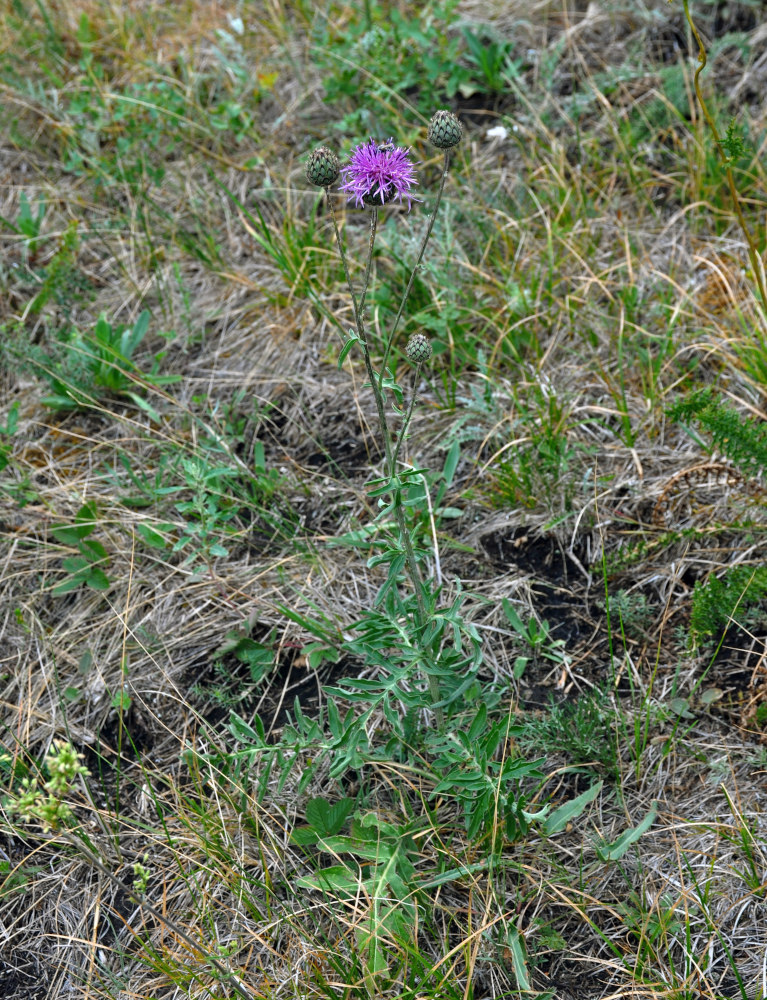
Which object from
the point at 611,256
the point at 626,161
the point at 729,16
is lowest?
the point at 611,256

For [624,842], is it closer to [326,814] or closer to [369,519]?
[326,814]

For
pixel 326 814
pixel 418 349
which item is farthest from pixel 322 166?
pixel 326 814

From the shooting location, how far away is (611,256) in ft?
9.97

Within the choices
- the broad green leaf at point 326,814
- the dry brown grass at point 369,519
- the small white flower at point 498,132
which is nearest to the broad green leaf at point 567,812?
the dry brown grass at point 369,519

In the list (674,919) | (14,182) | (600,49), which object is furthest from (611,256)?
(14,182)

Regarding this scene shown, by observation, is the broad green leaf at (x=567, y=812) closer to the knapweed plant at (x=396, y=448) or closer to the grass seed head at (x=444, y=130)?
the knapweed plant at (x=396, y=448)

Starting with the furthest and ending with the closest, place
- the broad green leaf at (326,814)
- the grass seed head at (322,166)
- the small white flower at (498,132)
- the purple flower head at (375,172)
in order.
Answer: the small white flower at (498,132) < the broad green leaf at (326,814) < the purple flower head at (375,172) < the grass seed head at (322,166)

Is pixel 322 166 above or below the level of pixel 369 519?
above

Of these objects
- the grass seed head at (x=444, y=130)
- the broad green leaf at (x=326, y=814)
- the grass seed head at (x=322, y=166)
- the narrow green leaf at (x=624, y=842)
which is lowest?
the broad green leaf at (x=326, y=814)

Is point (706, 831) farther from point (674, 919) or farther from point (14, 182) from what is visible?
point (14, 182)

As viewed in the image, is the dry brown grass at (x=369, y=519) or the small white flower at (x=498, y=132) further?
the small white flower at (x=498, y=132)

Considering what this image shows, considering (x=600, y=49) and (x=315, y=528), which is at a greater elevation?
(x=600, y=49)

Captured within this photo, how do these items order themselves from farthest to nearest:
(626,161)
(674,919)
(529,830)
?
1. (626,161)
2. (529,830)
3. (674,919)

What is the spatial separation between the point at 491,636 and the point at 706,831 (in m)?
0.72
